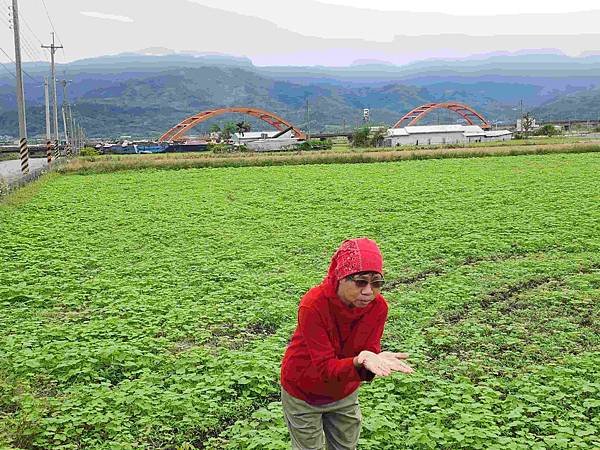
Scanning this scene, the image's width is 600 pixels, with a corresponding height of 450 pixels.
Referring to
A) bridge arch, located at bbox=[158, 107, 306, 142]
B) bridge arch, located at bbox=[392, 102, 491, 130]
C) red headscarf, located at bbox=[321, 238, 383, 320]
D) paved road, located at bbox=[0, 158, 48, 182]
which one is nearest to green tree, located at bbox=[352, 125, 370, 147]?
bridge arch, located at bbox=[158, 107, 306, 142]

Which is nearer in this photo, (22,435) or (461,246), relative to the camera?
(22,435)

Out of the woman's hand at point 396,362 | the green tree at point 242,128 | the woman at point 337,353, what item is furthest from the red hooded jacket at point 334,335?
the green tree at point 242,128

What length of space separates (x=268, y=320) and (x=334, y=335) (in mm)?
5403

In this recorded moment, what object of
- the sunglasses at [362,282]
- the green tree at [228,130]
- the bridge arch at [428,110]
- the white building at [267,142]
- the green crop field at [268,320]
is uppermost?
the bridge arch at [428,110]

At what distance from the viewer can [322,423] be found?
13.9ft

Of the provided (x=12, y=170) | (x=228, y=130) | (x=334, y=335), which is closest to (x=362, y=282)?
(x=334, y=335)

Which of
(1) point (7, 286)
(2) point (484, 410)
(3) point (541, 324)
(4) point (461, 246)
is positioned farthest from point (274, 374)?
(4) point (461, 246)

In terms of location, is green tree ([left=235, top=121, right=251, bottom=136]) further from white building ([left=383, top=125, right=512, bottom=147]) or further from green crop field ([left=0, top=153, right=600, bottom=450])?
green crop field ([left=0, top=153, right=600, bottom=450])

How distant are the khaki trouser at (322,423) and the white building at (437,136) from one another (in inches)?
3685

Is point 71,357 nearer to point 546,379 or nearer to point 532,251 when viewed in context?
point 546,379

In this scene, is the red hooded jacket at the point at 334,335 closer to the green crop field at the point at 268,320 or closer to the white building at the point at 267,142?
the green crop field at the point at 268,320

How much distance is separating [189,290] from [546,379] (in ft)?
19.6

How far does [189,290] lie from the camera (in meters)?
10.9

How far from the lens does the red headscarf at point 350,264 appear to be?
143 inches
